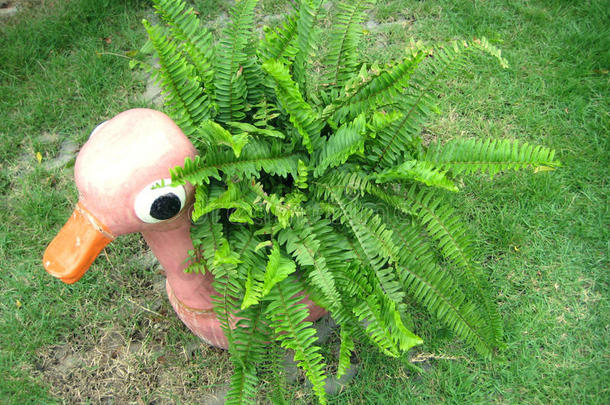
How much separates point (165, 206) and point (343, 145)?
0.68 m

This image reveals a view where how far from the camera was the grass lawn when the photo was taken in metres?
2.37

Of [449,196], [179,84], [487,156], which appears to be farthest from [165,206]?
[449,196]

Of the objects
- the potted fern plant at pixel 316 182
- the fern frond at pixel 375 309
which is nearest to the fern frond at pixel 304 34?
the potted fern plant at pixel 316 182

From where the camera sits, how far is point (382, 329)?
1.79m

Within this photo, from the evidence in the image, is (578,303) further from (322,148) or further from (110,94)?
(110,94)

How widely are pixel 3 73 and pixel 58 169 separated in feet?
3.32

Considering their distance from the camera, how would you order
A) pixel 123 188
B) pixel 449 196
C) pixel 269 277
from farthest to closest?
pixel 449 196
pixel 269 277
pixel 123 188

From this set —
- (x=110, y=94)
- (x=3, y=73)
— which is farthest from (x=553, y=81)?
(x=3, y=73)

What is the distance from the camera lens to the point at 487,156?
1.86 metres

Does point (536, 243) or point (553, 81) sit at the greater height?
point (553, 81)

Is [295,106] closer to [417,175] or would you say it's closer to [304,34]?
[304,34]

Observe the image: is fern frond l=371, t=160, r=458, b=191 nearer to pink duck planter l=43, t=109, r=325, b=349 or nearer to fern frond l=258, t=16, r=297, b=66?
fern frond l=258, t=16, r=297, b=66

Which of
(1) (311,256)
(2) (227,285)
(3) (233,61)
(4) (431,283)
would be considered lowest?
(4) (431,283)

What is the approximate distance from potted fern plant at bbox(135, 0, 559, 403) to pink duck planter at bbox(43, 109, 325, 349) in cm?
11
